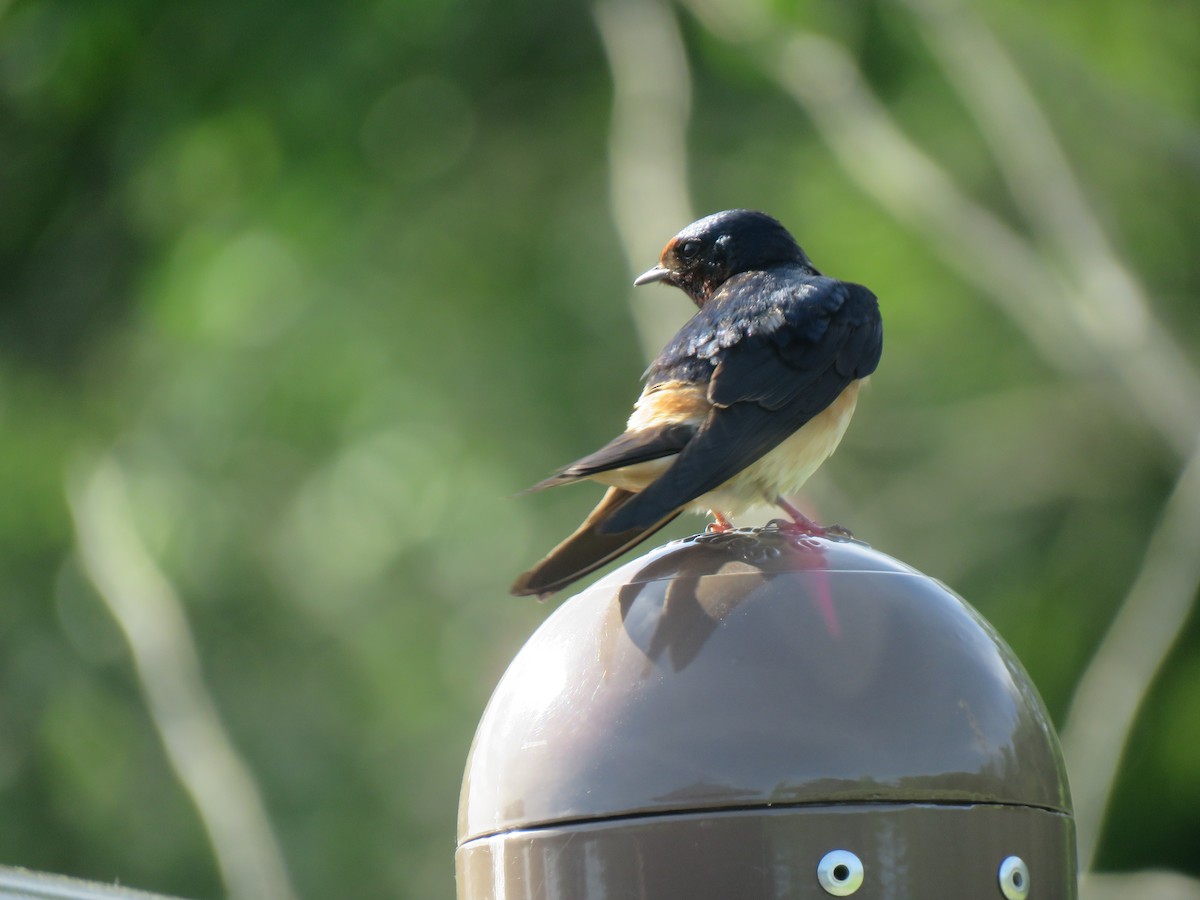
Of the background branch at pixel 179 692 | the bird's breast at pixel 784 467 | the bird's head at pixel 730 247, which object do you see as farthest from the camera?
the background branch at pixel 179 692

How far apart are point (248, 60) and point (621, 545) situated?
8.49 meters

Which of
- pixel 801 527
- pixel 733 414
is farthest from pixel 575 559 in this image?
pixel 733 414

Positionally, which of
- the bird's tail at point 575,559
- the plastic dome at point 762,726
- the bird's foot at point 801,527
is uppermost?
the bird's foot at point 801,527

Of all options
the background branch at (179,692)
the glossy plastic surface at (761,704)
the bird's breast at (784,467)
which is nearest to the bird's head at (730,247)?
the bird's breast at (784,467)

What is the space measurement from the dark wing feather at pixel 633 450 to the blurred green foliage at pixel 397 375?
608cm

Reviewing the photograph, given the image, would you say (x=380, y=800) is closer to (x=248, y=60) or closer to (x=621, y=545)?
(x=248, y=60)

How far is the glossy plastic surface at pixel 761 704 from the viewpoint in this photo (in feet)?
9.06

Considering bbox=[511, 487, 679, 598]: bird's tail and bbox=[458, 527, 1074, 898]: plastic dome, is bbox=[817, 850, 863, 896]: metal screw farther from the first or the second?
bbox=[511, 487, 679, 598]: bird's tail

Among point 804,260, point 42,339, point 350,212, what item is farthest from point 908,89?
point 804,260

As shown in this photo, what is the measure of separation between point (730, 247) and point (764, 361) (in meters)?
1.05

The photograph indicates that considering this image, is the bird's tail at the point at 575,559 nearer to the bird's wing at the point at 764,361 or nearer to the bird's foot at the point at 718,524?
the bird's wing at the point at 764,361

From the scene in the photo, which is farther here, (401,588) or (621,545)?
(401,588)

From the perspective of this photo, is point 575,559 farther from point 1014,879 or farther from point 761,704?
point 1014,879

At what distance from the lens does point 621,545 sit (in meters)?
3.54
